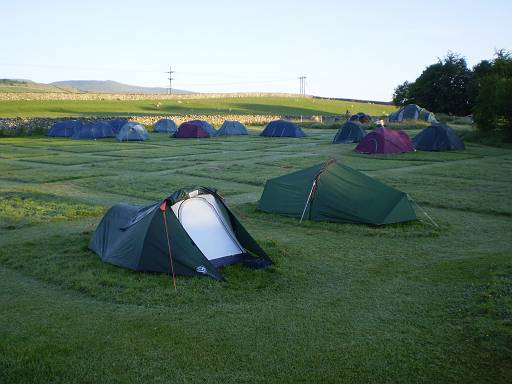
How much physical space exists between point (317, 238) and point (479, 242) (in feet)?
11.2

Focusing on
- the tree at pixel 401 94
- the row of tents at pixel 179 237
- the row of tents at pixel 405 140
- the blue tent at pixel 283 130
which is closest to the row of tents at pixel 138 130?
the blue tent at pixel 283 130

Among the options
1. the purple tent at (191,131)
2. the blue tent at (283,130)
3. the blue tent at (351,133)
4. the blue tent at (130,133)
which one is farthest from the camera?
the purple tent at (191,131)

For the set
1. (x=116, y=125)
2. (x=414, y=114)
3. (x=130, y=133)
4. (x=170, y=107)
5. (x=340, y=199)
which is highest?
(x=414, y=114)

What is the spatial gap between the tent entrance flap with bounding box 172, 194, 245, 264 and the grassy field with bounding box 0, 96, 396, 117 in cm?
6205

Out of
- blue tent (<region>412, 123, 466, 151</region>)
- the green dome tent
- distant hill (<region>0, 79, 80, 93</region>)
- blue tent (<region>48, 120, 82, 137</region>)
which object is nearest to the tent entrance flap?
blue tent (<region>412, 123, 466, 151</region>)

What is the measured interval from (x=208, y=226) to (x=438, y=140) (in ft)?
85.5

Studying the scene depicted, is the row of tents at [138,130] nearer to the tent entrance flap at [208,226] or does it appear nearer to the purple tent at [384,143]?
the purple tent at [384,143]

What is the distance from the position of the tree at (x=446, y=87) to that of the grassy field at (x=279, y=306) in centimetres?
4688

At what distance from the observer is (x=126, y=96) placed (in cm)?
10000

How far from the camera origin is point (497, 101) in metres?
34.8

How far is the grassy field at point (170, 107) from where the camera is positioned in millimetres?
73938

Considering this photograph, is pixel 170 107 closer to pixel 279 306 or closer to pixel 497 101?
pixel 497 101

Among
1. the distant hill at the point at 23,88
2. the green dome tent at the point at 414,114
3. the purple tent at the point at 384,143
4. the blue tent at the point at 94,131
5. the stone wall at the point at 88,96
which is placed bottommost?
the blue tent at the point at 94,131

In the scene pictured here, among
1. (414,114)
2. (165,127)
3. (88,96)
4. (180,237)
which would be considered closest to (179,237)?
(180,237)
